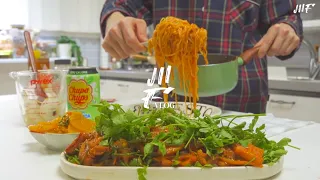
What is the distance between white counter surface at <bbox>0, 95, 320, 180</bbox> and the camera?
1.77 feet

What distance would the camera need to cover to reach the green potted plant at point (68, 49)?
9.22ft

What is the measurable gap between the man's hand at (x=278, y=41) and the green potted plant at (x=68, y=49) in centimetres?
195

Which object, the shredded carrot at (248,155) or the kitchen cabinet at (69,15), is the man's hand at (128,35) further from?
the kitchen cabinet at (69,15)

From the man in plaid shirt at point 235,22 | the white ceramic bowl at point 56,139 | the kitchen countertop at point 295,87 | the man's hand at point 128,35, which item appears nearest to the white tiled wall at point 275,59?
the man in plaid shirt at point 235,22

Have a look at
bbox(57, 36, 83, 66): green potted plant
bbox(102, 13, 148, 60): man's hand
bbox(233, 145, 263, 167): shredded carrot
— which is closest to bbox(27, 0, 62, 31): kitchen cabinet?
bbox(57, 36, 83, 66): green potted plant

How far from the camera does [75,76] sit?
774 millimetres

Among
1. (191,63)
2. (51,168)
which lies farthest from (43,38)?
(51,168)

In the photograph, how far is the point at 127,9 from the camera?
1.33 metres

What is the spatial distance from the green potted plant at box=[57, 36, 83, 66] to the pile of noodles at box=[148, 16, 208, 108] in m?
1.98

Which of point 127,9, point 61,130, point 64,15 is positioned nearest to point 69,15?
point 64,15

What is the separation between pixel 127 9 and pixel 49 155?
0.79 m

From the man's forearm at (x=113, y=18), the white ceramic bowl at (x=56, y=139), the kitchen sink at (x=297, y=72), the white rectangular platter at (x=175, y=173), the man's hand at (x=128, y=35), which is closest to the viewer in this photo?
the white rectangular platter at (x=175, y=173)

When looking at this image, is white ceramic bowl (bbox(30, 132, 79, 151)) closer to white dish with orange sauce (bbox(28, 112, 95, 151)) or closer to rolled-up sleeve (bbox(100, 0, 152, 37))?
white dish with orange sauce (bbox(28, 112, 95, 151))

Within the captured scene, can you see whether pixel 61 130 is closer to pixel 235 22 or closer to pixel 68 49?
pixel 235 22
